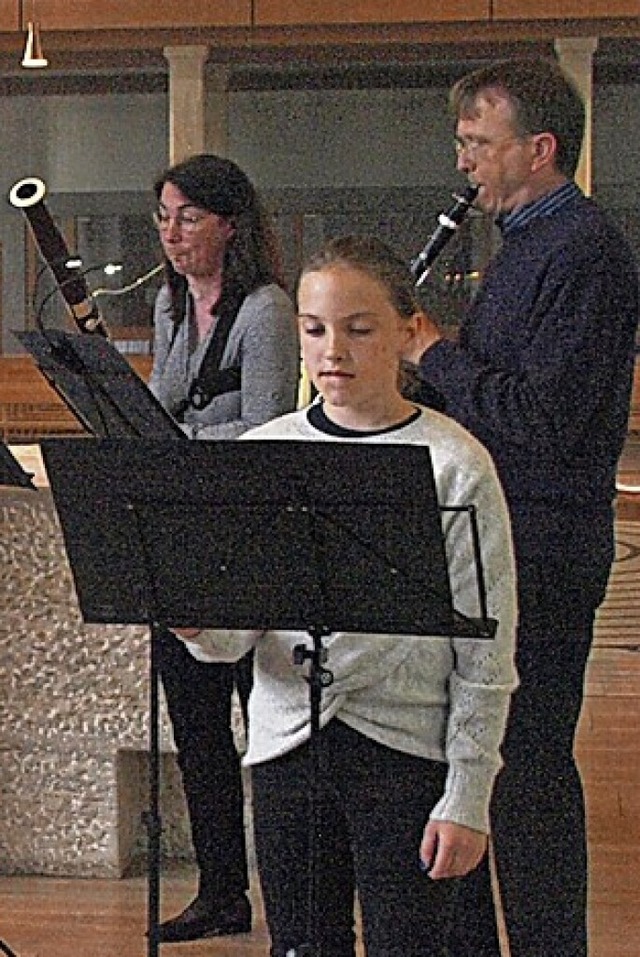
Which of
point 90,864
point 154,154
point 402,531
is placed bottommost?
point 90,864

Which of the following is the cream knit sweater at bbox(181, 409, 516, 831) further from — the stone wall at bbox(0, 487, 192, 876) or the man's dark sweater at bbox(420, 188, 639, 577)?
the stone wall at bbox(0, 487, 192, 876)

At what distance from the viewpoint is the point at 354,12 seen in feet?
35.1

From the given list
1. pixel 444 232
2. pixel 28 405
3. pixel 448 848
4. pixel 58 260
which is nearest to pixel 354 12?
pixel 28 405

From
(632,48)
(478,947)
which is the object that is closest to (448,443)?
(478,947)

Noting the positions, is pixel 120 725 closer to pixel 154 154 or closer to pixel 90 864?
pixel 90 864

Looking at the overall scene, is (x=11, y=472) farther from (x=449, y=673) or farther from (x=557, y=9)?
(x=557, y=9)

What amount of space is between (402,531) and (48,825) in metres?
2.09

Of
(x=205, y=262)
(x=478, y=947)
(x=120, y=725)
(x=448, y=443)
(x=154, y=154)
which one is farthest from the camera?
(x=154, y=154)

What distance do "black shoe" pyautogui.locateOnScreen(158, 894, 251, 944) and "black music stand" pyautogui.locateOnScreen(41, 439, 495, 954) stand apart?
138 centimetres

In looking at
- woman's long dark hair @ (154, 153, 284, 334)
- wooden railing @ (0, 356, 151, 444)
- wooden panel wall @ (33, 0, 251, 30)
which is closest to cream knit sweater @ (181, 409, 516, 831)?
woman's long dark hair @ (154, 153, 284, 334)

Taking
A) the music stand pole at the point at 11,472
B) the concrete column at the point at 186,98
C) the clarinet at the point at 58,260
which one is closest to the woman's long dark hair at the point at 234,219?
the clarinet at the point at 58,260

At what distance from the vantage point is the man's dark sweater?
2545 mm

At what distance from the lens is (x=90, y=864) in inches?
150

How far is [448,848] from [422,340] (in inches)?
30.7
